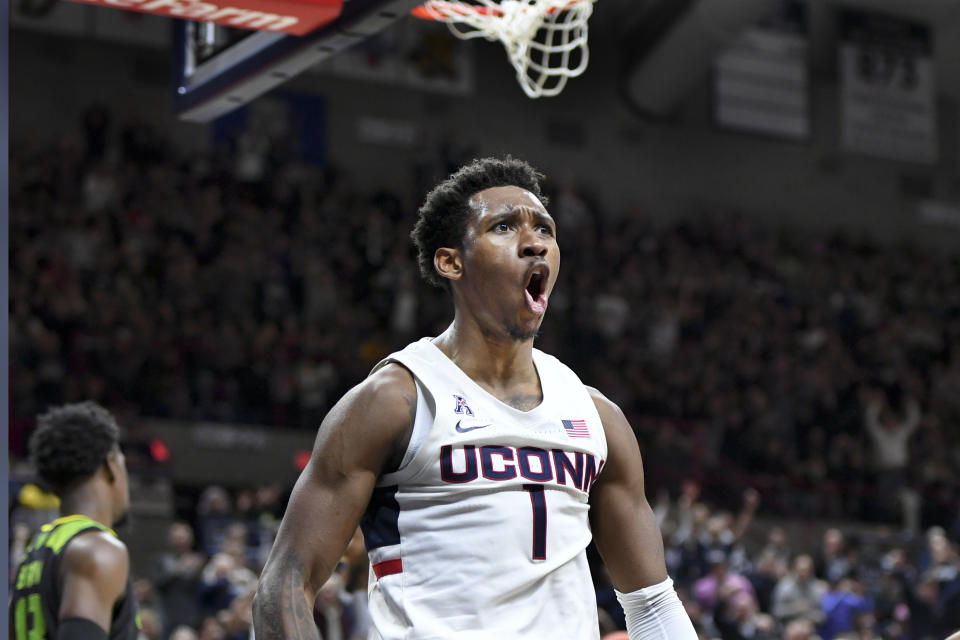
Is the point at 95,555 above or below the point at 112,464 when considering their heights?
below

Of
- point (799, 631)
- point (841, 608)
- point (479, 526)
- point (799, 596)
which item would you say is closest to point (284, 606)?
point (479, 526)

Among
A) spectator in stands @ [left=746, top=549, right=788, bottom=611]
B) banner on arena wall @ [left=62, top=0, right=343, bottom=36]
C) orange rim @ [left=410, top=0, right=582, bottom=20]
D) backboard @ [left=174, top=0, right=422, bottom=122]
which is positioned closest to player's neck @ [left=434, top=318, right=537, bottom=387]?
backboard @ [left=174, top=0, right=422, bottom=122]

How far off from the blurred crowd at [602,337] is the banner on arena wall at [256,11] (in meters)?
5.75

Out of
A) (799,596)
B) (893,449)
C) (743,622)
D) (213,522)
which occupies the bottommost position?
(799,596)

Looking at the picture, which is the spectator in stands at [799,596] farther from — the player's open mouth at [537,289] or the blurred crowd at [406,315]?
the player's open mouth at [537,289]

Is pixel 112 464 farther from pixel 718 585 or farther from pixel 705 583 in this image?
pixel 718 585

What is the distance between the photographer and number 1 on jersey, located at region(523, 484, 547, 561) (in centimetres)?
297

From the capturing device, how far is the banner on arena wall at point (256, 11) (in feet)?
16.1

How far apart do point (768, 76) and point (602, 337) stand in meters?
5.07

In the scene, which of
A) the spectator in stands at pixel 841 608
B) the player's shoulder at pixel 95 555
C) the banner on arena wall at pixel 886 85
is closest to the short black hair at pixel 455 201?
the player's shoulder at pixel 95 555

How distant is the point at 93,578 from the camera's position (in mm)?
4047

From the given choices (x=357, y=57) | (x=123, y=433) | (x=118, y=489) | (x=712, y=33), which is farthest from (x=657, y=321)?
(x=118, y=489)

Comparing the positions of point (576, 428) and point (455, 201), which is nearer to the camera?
point (576, 428)

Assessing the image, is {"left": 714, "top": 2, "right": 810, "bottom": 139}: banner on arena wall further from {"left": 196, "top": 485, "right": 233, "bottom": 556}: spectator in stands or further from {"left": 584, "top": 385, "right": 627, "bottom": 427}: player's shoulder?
{"left": 584, "top": 385, "right": 627, "bottom": 427}: player's shoulder
